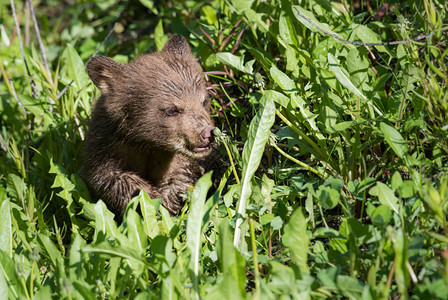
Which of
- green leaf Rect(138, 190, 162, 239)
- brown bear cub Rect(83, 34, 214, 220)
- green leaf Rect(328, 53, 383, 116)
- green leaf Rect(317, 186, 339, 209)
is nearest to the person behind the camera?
green leaf Rect(317, 186, 339, 209)

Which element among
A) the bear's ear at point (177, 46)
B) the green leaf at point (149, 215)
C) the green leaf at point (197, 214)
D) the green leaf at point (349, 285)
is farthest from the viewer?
the bear's ear at point (177, 46)

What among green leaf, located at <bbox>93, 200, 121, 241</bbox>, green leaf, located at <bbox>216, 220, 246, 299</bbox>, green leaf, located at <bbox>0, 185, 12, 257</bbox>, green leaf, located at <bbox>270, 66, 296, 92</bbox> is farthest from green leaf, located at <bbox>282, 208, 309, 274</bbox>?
green leaf, located at <bbox>0, 185, 12, 257</bbox>

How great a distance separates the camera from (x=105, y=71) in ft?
13.5

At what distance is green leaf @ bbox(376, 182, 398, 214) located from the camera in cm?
264

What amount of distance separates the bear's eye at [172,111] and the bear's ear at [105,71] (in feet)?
1.60

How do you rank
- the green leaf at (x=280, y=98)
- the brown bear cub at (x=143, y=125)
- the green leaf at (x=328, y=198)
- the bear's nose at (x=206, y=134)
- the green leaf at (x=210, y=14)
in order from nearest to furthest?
1. the green leaf at (x=328, y=198)
2. the green leaf at (x=280, y=98)
3. the bear's nose at (x=206, y=134)
4. the brown bear cub at (x=143, y=125)
5. the green leaf at (x=210, y=14)

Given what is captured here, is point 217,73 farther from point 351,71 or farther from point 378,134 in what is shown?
point 378,134

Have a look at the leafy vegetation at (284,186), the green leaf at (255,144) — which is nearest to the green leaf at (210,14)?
the leafy vegetation at (284,186)

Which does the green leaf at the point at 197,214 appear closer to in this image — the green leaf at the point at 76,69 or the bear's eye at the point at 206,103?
the bear's eye at the point at 206,103

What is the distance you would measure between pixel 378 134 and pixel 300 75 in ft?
3.08

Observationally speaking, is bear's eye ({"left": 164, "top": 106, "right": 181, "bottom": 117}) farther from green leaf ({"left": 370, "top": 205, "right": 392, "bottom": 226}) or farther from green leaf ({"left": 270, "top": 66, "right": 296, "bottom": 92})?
green leaf ({"left": 370, "top": 205, "right": 392, "bottom": 226})

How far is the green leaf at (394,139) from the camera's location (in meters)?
2.89

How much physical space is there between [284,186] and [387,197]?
0.86m

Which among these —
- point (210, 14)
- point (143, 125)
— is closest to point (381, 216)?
point (143, 125)
